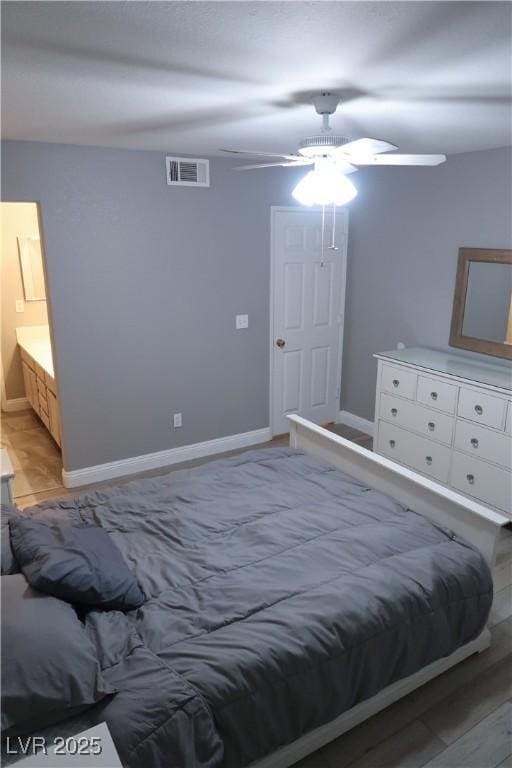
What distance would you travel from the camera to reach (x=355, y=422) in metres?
5.14

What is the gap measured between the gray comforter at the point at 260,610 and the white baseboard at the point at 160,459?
140cm

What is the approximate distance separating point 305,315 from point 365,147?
2.77 m

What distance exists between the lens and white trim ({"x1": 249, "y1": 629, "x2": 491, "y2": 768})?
183cm

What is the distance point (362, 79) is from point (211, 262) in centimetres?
238

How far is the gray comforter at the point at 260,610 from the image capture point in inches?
61.2

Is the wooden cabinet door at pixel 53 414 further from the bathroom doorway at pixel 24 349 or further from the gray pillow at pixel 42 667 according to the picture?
the gray pillow at pixel 42 667

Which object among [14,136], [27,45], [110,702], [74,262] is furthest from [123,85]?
[110,702]

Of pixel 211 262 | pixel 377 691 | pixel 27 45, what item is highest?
pixel 27 45

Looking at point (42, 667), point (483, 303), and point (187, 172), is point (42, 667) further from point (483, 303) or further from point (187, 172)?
point (483, 303)

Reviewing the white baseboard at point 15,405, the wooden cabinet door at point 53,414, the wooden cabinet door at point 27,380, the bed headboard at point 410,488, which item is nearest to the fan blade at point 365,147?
the bed headboard at point 410,488

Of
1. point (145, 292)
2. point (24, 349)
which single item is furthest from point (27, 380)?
point (145, 292)

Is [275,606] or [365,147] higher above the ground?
[365,147]

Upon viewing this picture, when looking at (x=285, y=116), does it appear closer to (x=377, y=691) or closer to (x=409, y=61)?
(x=409, y=61)

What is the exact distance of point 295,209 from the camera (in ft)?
14.6
